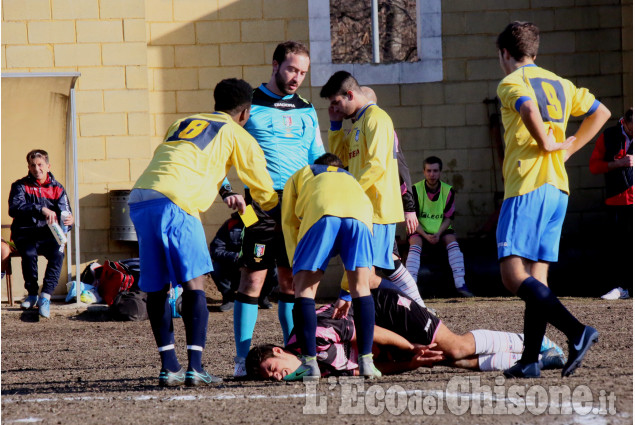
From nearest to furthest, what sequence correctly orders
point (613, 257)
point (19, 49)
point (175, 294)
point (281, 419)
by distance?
point (281, 419) → point (175, 294) → point (613, 257) → point (19, 49)

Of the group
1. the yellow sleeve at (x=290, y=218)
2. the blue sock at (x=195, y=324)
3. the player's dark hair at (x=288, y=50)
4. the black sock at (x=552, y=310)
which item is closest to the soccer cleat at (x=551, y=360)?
the black sock at (x=552, y=310)

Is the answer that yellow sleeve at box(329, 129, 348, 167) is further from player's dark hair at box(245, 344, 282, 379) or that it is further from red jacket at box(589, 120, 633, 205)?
red jacket at box(589, 120, 633, 205)

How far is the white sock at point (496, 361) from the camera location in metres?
5.39

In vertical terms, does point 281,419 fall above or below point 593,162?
below

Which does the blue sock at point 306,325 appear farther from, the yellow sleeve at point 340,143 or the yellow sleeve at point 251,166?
the yellow sleeve at point 340,143

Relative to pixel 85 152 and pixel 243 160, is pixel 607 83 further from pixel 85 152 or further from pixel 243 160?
pixel 243 160

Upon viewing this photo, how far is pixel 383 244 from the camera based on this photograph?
6.10 m

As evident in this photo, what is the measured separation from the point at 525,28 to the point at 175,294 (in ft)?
18.8

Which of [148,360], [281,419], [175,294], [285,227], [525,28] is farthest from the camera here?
[175,294]

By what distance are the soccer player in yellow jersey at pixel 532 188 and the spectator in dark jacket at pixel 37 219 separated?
637 cm

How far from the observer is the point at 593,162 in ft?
33.7

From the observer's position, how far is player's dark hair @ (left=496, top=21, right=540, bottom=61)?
5.10 m

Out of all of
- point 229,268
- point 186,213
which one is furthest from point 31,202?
point 186,213

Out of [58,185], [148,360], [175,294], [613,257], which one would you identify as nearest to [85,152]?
[58,185]
